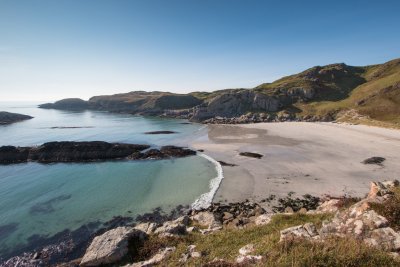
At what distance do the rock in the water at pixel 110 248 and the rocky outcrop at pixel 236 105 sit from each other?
103810mm

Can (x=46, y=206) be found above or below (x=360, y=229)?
below

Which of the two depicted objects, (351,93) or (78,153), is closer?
(78,153)

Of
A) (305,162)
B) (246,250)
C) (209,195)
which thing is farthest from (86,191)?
(305,162)

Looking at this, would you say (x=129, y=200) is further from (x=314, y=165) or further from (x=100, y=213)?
(x=314, y=165)

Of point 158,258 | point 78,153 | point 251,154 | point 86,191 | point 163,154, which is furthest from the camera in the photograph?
point 78,153

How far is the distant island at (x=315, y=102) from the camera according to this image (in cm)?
9100

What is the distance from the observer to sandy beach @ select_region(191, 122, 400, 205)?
31.8m

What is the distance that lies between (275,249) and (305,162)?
3611cm

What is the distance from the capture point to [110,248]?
1504 cm

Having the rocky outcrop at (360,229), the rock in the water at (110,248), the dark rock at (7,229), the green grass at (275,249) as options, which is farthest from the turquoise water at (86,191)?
the rocky outcrop at (360,229)

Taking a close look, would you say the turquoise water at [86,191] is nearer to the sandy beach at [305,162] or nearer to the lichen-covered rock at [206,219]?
the sandy beach at [305,162]

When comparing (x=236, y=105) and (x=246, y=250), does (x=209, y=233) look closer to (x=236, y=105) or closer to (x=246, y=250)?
(x=246, y=250)

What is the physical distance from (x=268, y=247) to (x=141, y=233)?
30.7 feet

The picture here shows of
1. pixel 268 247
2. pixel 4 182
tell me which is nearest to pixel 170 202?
pixel 268 247
